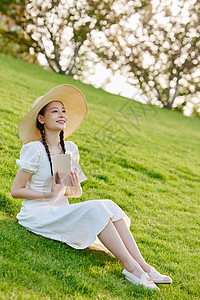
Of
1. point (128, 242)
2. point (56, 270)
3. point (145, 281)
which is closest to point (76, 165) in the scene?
point (128, 242)

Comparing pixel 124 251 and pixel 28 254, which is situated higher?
pixel 124 251

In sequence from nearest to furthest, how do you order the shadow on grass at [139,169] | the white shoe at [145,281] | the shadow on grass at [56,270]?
the shadow on grass at [56,270] → the white shoe at [145,281] → the shadow on grass at [139,169]

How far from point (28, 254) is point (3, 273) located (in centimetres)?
36

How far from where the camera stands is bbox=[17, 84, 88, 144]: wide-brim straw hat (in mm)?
3348

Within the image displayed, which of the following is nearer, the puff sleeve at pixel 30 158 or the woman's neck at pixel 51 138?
the puff sleeve at pixel 30 158

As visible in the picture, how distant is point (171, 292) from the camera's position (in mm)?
3039

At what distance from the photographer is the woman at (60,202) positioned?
2965 mm

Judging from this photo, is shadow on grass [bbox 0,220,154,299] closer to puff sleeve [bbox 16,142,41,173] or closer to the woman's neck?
puff sleeve [bbox 16,142,41,173]

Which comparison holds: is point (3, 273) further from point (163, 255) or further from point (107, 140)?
point (107, 140)

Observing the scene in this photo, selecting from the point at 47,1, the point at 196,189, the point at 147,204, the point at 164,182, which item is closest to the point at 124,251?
the point at 147,204

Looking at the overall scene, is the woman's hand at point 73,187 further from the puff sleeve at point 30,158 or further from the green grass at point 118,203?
the green grass at point 118,203

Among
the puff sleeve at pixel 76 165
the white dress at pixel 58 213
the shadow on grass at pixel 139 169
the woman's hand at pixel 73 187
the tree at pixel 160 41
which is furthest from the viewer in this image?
the tree at pixel 160 41

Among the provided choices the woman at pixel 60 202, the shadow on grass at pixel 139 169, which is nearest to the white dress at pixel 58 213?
the woman at pixel 60 202

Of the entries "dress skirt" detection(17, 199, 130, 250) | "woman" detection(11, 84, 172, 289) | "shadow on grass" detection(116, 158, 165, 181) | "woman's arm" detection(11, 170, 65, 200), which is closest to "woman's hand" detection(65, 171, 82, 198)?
"woman" detection(11, 84, 172, 289)
